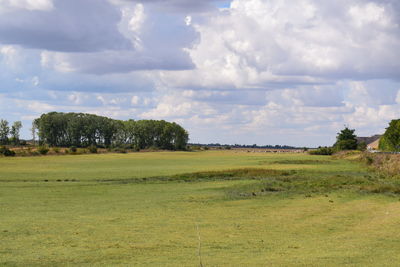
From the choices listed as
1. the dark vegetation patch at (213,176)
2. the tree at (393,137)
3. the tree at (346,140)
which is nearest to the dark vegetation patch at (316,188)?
the dark vegetation patch at (213,176)

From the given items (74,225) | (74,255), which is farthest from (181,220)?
(74,255)

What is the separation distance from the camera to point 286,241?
24.1 meters

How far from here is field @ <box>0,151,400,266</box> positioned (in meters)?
20.4

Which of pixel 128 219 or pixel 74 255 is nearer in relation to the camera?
pixel 74 255

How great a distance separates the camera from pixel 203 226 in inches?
1128

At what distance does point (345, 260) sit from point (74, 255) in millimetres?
9569

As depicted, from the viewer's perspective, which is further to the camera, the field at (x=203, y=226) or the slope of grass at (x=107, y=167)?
the slope of grass at (x=107, y=167)

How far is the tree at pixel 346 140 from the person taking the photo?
7141 inches

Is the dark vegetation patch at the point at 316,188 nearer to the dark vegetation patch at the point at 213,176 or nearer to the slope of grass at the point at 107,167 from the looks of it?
the dark vegetation patch at the point at 213,176

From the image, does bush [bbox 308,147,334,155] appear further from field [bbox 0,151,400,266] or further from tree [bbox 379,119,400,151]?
field [bbox 0,151,400,266]

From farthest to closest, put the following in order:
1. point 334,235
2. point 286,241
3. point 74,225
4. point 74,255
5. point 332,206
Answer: point 332,206, point 74,225, point 334,235, point 286,241, point 74,255

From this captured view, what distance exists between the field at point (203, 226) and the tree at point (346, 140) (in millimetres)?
134067

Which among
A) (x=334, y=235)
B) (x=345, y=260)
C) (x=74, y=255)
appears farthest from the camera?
(x=334, y=235)

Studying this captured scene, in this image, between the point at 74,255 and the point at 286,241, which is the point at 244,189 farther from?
the point at 74,255
